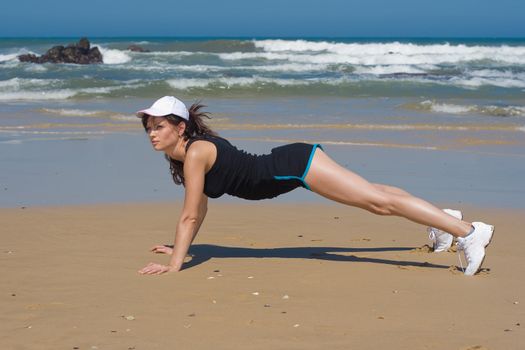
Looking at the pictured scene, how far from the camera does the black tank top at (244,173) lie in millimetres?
5172

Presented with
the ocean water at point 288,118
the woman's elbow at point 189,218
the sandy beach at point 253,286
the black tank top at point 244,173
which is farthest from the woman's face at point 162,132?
the ocean water at point 288,118

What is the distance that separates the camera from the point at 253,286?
15.7 feet

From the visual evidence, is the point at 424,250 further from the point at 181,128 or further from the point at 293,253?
the point at 181,128

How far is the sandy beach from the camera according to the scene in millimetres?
3877

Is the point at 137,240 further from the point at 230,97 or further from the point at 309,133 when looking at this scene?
the point at 230,97

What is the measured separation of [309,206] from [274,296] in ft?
9.96

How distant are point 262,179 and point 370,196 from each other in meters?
0.66

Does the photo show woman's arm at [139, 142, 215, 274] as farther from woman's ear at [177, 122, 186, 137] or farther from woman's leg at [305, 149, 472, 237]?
woman's leg at [305, 149, 472, 237]

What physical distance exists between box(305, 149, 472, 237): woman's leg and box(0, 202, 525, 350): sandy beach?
340 mm

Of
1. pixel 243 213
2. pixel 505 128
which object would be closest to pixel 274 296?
pixel 243 213

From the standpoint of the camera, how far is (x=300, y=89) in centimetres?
2380

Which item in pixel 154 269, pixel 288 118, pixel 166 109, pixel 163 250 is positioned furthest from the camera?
pixel 288 118

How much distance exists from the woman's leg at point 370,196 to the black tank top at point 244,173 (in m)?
0.12

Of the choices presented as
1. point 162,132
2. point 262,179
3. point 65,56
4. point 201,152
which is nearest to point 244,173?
point 262,179
